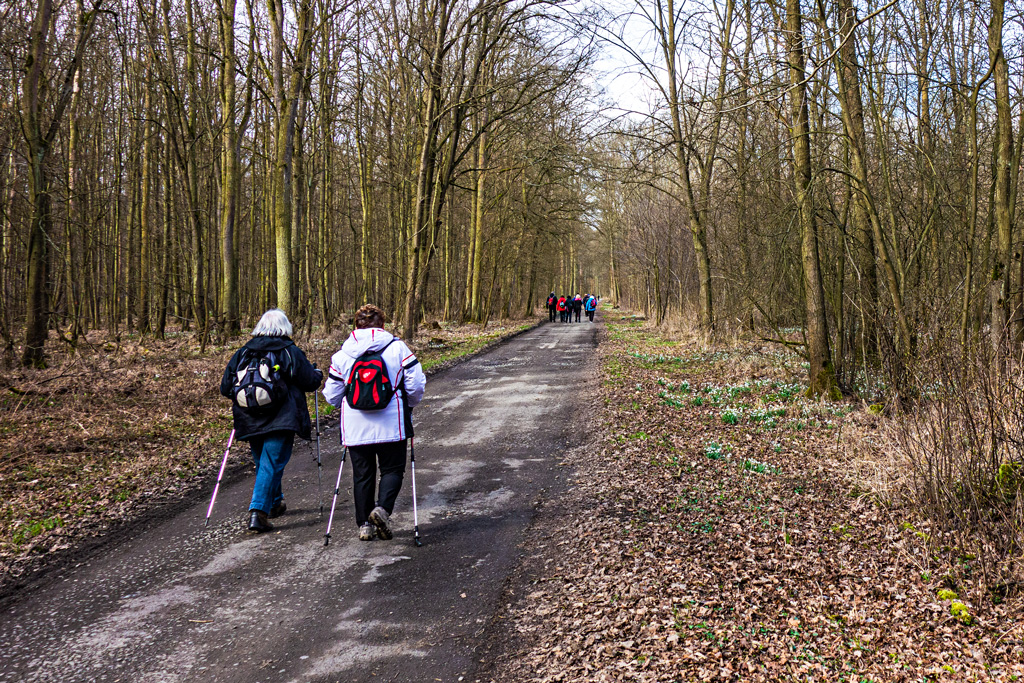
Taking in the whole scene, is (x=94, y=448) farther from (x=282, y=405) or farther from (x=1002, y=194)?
(x=1002, y=194)

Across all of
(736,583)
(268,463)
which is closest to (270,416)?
(268,463)

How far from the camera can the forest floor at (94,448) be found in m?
5.61

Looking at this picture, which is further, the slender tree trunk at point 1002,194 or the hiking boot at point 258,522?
the slender tree trunk at point 1002,194

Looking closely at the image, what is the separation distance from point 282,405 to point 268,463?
52 cm

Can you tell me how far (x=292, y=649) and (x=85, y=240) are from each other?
16.2 m

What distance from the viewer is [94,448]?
808 cm

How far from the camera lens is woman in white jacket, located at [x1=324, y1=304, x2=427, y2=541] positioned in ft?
17.7

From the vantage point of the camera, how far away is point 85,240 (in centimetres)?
1636

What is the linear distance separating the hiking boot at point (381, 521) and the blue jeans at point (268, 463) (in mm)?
958

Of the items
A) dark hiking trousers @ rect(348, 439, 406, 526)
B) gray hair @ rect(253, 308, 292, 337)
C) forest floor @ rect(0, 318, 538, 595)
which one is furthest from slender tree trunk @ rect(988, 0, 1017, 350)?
forest floor @ rect(0, 318, 538, 595)

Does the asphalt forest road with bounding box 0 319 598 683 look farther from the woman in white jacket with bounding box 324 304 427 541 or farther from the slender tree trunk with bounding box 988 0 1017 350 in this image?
the slender tree trunk with bounding box 988 0 1017 350

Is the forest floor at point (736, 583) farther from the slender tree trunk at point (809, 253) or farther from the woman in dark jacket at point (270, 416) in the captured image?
the slender tree trunk at point (809, 253)

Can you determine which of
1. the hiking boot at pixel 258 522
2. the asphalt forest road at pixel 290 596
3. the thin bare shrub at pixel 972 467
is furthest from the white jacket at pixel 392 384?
the thin bare shrub at pixel 972 467

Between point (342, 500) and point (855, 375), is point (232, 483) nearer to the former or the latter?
point (342, 500)
